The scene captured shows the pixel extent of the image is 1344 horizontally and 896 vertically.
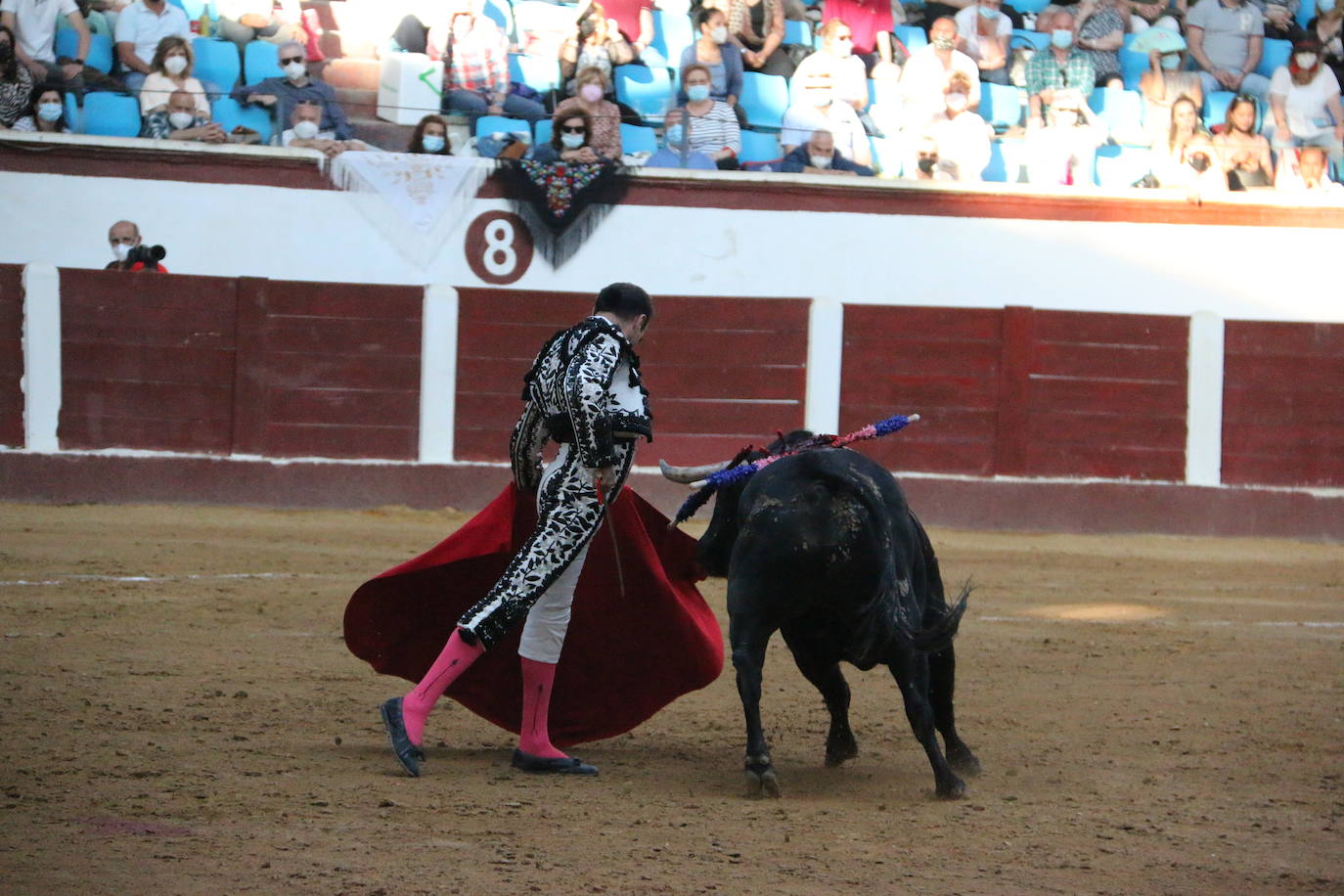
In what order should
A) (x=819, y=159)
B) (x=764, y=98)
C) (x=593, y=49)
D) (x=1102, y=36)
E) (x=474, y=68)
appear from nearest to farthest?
(x=474, y=68), (x=819, y=159), (x=593, y=49), (x=764, y=98), (x=1102, y=36)

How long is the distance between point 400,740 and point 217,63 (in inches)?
271

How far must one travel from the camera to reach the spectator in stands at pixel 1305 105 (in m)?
10.2

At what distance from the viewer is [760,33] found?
33.2 feet

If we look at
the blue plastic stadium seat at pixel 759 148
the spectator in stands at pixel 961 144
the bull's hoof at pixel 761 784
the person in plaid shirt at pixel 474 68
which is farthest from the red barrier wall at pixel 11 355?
the bull's hoof at pixel 761 784

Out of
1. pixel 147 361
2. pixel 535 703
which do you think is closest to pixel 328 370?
pixel 147 361

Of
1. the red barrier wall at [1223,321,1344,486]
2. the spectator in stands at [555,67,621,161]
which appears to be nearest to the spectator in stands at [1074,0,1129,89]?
the red barrier wall at [1223,321,1344,486]

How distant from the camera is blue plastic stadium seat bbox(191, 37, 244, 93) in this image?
9.35 metres

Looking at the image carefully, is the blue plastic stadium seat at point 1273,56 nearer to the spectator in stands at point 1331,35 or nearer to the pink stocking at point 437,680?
the spectator in stands at point 1331,35

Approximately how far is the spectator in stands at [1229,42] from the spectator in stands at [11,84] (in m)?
7.06

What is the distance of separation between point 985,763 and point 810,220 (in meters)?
6.02

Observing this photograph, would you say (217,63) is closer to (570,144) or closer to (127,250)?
(127,250)

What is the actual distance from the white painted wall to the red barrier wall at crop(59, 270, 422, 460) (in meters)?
0.14

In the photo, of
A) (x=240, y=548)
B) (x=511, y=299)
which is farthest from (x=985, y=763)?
(x=511, y=299)

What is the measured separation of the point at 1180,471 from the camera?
31.7 feet
